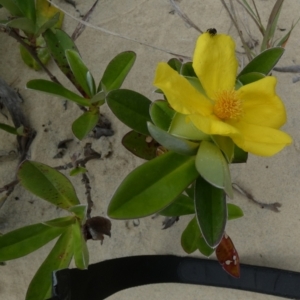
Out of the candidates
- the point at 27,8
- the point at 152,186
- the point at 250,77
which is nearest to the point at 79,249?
the point at 152,186

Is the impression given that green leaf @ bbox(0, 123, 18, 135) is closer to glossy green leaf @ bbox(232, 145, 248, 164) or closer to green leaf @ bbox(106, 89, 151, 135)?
green leaf @ bbox(106, 89, 151, 135)

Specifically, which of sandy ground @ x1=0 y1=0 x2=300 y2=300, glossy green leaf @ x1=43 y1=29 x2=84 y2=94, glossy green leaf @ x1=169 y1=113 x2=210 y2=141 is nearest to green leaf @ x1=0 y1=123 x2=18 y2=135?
sandy ground @ x1=0 y1=0 x2=300 y2=300

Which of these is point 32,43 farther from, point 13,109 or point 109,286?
point 109,286

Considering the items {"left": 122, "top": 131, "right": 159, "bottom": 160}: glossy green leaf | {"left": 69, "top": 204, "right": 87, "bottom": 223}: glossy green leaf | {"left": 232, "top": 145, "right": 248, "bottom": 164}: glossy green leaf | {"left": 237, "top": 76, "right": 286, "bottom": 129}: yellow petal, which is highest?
{"left": 237, "top": 76, "right": 286, "bottom": 129}: yellow petal

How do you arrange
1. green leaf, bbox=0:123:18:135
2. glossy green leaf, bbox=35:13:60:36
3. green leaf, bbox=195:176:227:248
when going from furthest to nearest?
green leaf, bbox=0:123:18:135 < glossy green leaf, bbox=35:13:60:36 < green leaf, bbox=195:176:227:248

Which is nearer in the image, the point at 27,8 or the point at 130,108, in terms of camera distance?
the point at 130,108

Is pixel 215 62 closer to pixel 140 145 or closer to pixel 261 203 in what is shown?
pixel 140 145

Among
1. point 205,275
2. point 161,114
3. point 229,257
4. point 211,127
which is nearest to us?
point 211,127
